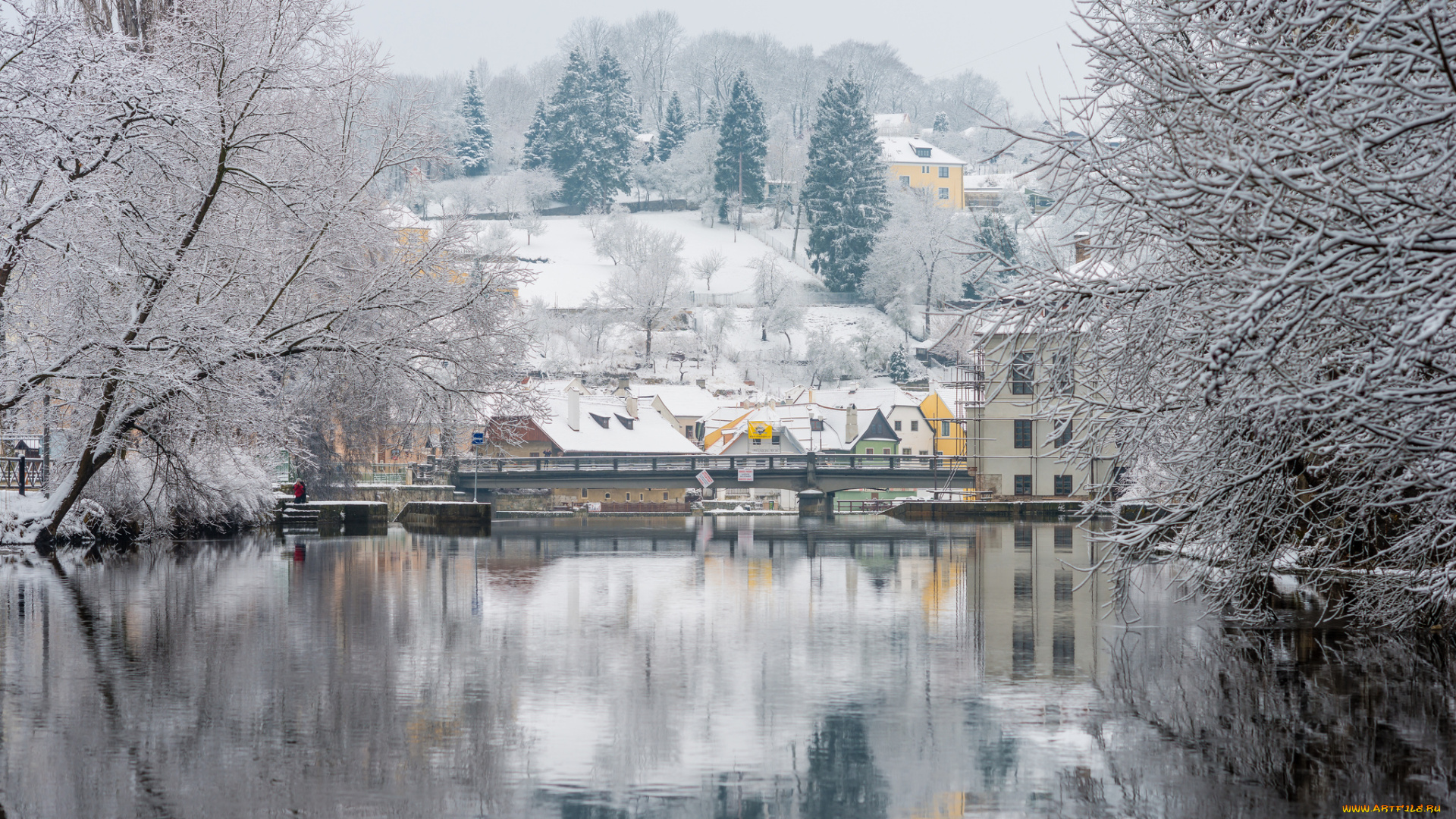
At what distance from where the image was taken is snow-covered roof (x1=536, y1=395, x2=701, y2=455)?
94.4 m

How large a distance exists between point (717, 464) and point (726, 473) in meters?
2.95

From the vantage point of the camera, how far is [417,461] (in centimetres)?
8238

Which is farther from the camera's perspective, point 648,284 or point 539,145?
point 539,145

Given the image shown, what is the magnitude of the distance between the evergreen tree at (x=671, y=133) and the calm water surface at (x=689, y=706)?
553ft

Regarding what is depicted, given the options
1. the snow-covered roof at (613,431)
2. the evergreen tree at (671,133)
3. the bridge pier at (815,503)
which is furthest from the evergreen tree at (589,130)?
the bridge pier at (815,503)

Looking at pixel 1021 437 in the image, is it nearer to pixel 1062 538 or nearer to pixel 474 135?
pixel 1062 538

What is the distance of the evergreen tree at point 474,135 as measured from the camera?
186 m

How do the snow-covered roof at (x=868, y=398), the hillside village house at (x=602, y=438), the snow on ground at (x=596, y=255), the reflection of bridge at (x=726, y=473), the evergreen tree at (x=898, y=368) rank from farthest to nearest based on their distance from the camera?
the snow on ground at (x=596, y=255), the evergreen tree at (x=898, y=368), the snow-covered roof at (x=868, y=398), the hillside village house at (x=602, y=438), the reflection of bridge at (x=726, y=473)

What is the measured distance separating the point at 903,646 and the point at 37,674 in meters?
7.61

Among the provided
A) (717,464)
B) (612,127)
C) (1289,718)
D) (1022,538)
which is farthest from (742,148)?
(1289,718)

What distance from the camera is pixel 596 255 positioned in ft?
527

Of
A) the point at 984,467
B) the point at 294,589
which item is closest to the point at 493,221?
the point at 984,467

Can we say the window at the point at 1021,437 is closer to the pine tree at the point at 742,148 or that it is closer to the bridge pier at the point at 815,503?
the bridge pier at the point at 815,503

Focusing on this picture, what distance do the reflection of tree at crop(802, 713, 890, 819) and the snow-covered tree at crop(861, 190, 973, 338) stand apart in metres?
135
